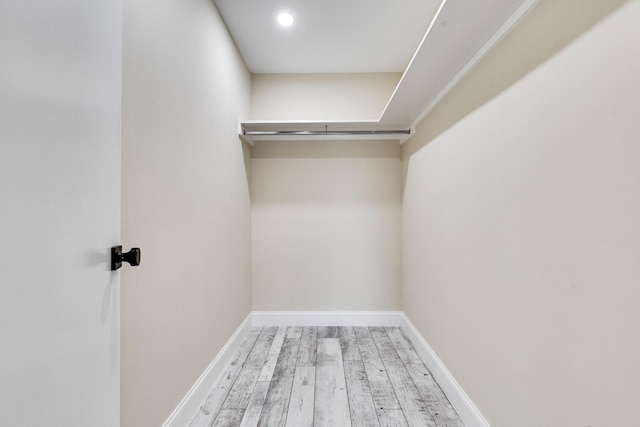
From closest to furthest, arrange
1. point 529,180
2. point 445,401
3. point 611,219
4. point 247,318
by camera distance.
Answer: point 611,219
point 529,180
point 445,401
point 247,318

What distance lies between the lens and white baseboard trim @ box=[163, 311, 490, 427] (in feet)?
5.13

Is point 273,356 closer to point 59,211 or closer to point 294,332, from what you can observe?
point 294,332

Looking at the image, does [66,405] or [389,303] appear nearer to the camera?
[66,405]

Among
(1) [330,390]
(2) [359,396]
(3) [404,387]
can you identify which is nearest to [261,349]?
(1) [330,390]

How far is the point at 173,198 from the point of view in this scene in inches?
57.4

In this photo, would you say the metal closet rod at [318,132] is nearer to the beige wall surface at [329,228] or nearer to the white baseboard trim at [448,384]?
the beige wall surface at [329,228]

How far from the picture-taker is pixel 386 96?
9.82ft

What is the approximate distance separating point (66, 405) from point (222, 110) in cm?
192

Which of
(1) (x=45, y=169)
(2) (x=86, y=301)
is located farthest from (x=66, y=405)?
(1) (x=45, y=169)

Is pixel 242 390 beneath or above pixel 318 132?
beneath

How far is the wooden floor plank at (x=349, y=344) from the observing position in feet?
7.81

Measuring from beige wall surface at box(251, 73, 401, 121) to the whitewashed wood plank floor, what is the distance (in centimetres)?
227

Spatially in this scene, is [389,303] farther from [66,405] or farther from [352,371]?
[66,405]

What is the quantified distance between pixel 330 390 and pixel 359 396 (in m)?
0.20
